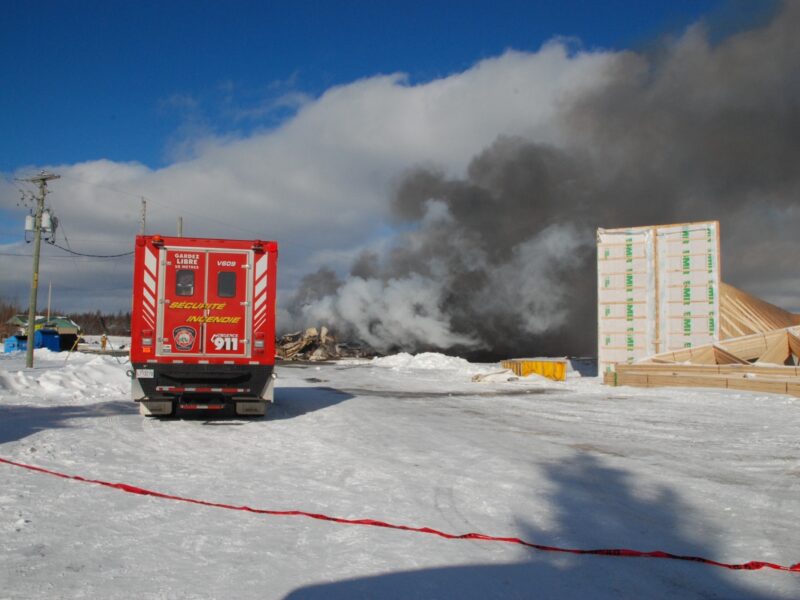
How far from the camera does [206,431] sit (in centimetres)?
949

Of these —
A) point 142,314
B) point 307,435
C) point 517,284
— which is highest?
point 517,284

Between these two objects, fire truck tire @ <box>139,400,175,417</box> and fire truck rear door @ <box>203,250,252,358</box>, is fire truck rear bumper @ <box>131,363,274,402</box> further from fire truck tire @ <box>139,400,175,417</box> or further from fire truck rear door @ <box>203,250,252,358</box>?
fire truck rear door @ <box>203,250,252,358</box>

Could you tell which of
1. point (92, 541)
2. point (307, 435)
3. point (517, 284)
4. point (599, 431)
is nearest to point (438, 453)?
point (307, 435)

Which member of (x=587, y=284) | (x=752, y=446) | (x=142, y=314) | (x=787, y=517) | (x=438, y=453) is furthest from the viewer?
(x=587, y=284)

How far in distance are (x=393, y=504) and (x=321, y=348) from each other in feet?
115

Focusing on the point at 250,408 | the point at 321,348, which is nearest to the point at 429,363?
the point at 321,348

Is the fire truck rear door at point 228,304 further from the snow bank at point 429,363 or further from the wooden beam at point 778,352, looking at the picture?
the snow bank at point 429,363

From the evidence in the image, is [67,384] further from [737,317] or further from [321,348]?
[321,348]

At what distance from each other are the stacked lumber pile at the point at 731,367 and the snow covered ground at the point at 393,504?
5.08 metres

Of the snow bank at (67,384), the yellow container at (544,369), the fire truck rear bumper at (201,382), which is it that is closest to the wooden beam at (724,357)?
the yellow container at (544,369)

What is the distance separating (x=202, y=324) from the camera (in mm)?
10133

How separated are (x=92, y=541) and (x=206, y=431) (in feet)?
17.5

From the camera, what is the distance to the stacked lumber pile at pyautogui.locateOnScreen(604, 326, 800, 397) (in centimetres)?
1583

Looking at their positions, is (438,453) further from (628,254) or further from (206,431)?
(628,254)
